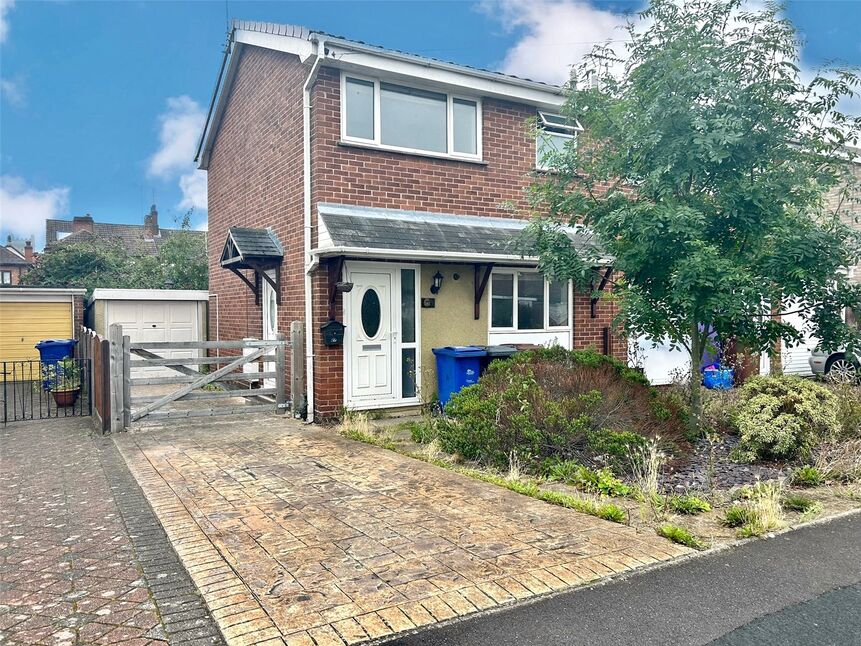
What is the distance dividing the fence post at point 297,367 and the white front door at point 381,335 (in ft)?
2.66

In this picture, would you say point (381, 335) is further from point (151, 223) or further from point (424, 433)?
point (151, 223)

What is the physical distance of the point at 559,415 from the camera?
684cm

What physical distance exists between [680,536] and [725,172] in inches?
183

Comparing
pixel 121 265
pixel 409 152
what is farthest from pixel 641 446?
pixel 121 265

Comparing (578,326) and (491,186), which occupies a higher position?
(491,186)

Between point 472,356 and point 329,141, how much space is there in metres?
4.06

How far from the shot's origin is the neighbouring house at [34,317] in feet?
60.1

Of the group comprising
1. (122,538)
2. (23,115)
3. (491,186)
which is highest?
(23,115)

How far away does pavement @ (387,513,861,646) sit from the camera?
3307 mm

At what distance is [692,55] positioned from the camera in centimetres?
713

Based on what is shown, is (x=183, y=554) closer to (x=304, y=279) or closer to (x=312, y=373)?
(x=312, y=373)

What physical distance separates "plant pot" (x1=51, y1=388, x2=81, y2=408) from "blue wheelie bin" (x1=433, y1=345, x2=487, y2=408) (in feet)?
23.7

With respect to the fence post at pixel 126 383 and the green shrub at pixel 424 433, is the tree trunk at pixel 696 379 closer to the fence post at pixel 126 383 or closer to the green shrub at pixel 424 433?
the green shrub at pixel 424 433

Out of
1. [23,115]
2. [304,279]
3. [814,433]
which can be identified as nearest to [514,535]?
[814,433]
